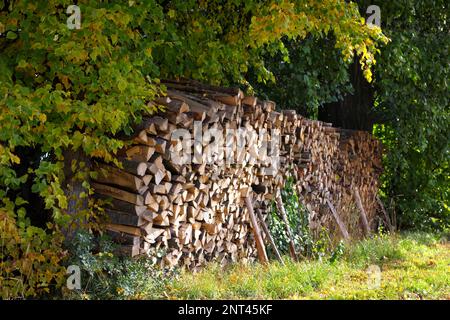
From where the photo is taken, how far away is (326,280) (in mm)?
7848

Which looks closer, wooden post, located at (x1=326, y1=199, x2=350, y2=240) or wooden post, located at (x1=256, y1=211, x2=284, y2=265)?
wooden post, located at (x1=256, y1=211, x2=284, y2=265)

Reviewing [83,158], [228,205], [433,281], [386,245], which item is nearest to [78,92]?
[83,158]

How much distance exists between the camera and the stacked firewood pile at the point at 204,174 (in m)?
6.73

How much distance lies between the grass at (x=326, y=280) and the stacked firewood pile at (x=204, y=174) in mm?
468

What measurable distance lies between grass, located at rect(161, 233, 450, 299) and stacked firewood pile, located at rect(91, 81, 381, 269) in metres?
0.47

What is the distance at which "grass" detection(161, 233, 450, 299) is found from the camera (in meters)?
6.88

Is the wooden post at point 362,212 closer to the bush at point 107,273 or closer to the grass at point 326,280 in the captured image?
the grass at point 326,280

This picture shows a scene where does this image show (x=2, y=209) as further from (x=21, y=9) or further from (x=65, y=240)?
(x=21, y=9)

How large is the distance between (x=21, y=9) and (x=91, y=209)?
6.50 ft

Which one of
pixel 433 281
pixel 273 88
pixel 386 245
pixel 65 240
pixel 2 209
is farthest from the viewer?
pixel 273 88

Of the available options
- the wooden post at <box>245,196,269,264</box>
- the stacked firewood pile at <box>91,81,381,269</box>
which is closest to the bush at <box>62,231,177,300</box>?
the stacked firewood pile at <box>91,81,381,269</box>

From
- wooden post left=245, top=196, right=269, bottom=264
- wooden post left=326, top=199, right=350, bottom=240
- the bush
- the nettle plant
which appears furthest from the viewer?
wooden post left=326, top=199, right=350, bottom=240

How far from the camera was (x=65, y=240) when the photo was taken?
652 centimetres

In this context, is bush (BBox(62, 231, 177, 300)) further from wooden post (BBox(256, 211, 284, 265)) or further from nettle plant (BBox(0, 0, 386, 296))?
wooden post (BBox(256, 211, 284, 265))
